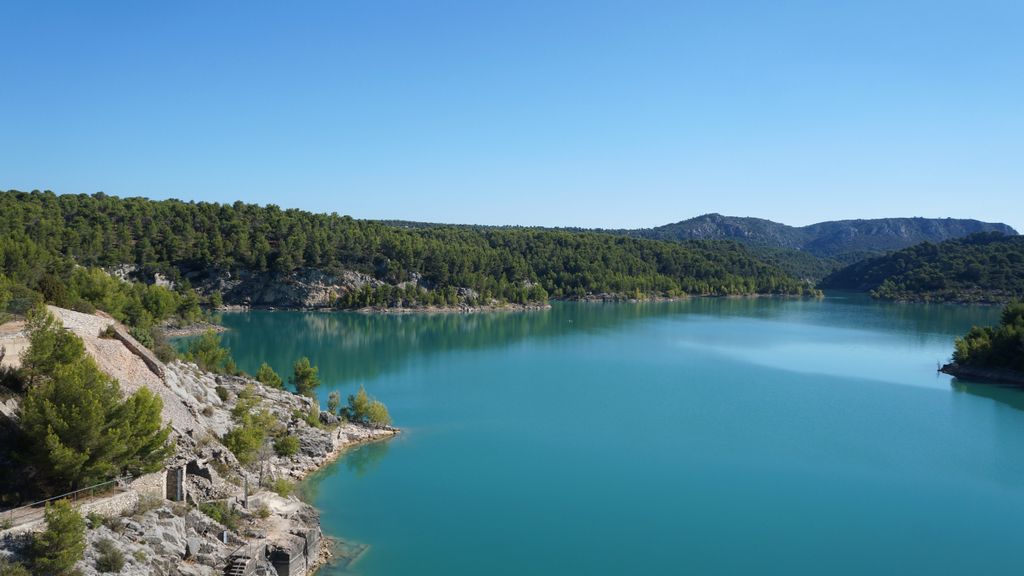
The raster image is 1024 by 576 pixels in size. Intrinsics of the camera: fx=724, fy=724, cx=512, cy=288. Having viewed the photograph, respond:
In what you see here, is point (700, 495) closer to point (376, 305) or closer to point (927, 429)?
point (927, 429)

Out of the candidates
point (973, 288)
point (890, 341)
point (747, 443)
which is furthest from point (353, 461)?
point (973, 288)

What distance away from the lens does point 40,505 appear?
1438cm

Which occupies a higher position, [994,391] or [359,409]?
[359,409]

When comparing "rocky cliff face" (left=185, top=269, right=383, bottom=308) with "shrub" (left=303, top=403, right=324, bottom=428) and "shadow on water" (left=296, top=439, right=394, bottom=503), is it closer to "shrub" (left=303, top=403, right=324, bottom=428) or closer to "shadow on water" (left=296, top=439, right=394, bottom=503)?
"shrub" (left=303, top=403, right=324, bottom=428)

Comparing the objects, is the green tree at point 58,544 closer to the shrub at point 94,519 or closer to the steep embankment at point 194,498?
the steep embankment at point 194,498

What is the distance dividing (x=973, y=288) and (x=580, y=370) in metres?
94.5

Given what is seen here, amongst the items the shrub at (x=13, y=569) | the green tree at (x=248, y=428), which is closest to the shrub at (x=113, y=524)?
the shrub at (x=13, y=569)

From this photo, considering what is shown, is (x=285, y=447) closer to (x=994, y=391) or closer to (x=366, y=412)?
(x=366, y=412)

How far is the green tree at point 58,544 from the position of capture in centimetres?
1266

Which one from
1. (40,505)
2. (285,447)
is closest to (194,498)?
(40,505)

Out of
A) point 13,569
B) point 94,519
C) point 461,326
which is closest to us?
point 13,569

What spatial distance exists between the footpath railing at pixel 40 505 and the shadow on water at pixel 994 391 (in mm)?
44240

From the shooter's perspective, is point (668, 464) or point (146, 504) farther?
point (668, 464)

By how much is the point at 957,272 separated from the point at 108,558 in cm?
13432
